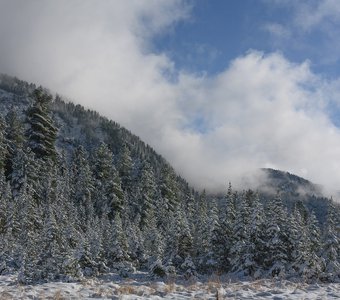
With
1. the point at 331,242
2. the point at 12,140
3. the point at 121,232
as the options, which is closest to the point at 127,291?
the point at 331,242

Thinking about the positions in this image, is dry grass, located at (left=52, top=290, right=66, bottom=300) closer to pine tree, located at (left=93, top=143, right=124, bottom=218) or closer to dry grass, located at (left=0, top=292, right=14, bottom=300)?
dry grass, located at (left=0, top=292, right=14, bottom=300)

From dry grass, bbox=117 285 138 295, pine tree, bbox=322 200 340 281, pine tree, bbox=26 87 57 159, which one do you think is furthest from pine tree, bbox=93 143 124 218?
dry grass, bbox=117 285 138 295

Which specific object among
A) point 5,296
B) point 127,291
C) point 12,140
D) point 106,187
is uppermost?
point 12,140

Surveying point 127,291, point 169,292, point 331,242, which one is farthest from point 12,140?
point 169,292

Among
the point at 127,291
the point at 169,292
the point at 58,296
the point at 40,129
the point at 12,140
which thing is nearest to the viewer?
the point at 58,296

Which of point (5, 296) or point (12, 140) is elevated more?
point (12, 140)

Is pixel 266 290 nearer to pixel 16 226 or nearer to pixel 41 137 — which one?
pixel 16 226

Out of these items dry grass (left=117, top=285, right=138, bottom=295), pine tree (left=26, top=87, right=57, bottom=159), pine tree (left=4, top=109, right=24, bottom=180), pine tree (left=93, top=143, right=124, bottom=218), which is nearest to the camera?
dry grass (left=117, top=285, right=138, bottom=295)

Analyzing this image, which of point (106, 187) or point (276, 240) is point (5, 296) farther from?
point (106, 187)

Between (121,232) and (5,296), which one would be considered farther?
(121,232)

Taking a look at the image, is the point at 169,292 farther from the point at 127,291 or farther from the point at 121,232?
the point at 121,232

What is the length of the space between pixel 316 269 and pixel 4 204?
95.3ft

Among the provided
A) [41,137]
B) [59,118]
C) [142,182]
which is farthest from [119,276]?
[59,118]

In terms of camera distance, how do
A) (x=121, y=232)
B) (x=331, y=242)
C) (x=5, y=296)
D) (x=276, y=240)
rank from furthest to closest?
(x=121, y=232) → (x=276, y=240) → (x=331, y=242) → (x=5, y=296)
